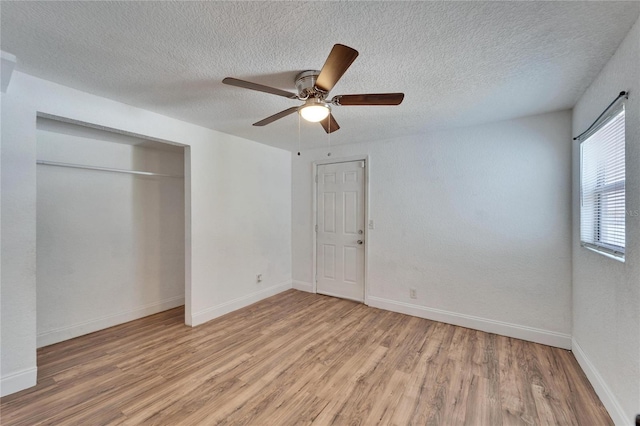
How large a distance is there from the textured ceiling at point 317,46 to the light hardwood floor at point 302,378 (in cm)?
234

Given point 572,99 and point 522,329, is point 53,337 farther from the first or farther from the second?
point 572,99

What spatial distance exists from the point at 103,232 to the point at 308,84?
2974mm

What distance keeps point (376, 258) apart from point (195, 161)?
104 inches

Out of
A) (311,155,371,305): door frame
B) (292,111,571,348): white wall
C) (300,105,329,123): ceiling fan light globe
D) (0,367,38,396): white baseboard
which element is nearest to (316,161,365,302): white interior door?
(311,155,371,305): door frame

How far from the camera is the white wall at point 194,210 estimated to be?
1999 mm

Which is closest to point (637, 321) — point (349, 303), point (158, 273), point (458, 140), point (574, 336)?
point (574, 336)

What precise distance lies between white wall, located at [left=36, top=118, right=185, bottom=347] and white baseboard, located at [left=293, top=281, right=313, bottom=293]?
1.74 metres

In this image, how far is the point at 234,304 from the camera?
12.2 ft

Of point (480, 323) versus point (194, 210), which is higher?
point (194, 210)

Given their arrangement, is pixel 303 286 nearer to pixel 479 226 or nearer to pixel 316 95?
pixel 479 226

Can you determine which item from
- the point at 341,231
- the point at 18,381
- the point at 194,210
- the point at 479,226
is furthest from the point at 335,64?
the point at 18,381

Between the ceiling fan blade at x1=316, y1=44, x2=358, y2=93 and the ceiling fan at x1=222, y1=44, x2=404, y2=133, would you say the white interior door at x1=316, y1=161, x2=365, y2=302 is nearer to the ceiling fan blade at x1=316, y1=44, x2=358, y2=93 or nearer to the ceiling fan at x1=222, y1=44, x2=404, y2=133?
the ceiling fan at x1=222, y1=44, x2=404, y2=133

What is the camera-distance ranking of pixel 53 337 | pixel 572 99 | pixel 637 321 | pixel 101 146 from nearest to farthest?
pixel 637 321 → pixel 572 99 → pixel 53 337 → pixel 101 146

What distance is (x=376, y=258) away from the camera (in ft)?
12.7
